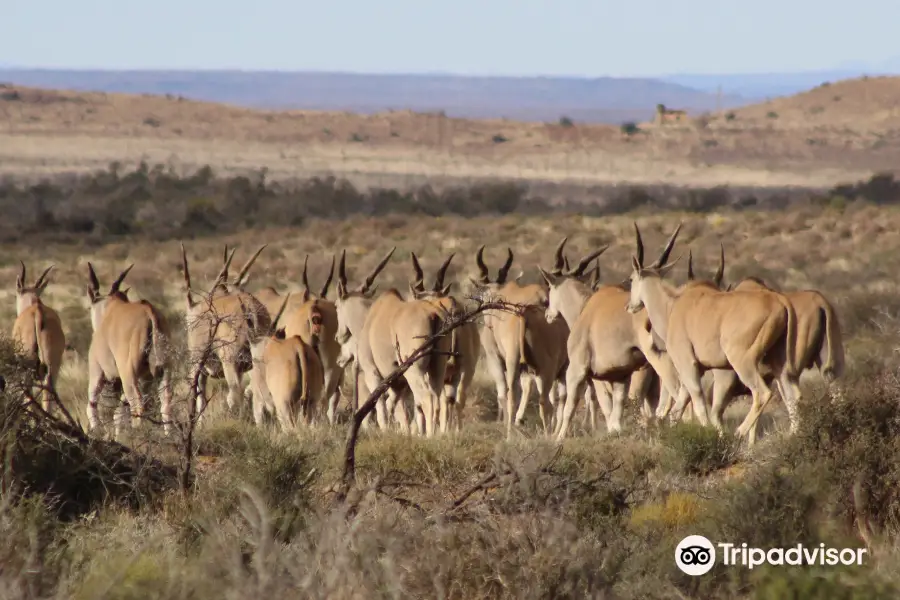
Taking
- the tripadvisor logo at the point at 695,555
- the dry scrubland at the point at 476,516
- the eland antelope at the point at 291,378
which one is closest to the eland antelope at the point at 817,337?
the dry scrubland at the point at 476,516

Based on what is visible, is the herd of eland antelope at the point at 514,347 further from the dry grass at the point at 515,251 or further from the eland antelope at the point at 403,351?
the dry grass at the point at 515,251

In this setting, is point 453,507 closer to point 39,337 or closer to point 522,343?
point 522,343

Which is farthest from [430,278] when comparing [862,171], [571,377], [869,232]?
[862,171]

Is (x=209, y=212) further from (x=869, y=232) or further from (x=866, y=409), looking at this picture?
(x=866, y=409)

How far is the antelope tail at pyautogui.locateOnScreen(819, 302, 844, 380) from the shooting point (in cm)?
1311

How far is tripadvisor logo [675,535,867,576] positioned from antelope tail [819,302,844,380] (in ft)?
17.8

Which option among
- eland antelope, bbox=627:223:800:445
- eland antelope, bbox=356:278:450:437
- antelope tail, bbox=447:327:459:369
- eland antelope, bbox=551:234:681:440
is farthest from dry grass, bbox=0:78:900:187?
eland antelope, bbox=627:223:800:445

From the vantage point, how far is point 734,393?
14273mm

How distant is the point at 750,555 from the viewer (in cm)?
770

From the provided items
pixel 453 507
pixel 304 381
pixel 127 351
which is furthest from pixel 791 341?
pixel 127 351

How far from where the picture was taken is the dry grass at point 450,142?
313ft

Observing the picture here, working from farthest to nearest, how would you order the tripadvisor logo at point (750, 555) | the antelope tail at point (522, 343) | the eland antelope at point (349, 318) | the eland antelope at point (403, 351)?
the eland antelope at point (349, 318) → the antelope tail at point (522, 343) → the eland antelope at point (403, 351) → the tripadvisor logo at point (750, 555)

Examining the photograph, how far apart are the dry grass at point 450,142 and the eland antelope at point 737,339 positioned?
71119 mm

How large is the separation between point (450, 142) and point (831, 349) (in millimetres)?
109514
